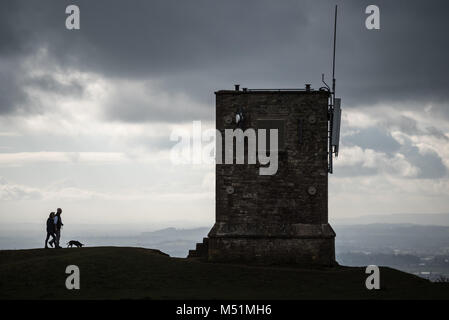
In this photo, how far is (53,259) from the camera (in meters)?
34.8

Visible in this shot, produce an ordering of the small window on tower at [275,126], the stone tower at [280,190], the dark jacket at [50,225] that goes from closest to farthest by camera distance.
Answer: the stone tower at [280,190], the small window on tower at [275,126], the dark jacket at [50,225]

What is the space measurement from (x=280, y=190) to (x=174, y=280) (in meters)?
9.23

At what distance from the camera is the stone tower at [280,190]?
1491 inches

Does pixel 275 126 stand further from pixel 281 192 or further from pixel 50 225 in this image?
pixel 50 225

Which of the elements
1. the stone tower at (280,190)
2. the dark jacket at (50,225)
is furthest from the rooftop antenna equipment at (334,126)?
the dark jacket at (50,225)

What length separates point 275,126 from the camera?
38.5 metres

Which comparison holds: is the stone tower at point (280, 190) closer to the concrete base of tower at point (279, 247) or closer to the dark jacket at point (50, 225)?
the concrete base of tower at point (279, 247)

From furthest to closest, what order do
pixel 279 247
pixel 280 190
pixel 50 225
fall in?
1. pixel 50 225
2. pixel 280 190
3. pixel 279 247

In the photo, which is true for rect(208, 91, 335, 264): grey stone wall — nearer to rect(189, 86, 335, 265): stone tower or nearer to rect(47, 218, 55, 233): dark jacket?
rect(189, 86, 335, 265): stone tower

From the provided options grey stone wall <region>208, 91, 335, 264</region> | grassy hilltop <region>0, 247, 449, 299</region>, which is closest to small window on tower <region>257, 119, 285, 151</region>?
grey stone wall <region>208, 91, 335, 264</region>

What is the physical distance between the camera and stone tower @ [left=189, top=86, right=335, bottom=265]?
3788 cm

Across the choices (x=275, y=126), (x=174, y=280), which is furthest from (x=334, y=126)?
(x=174, y=280)
